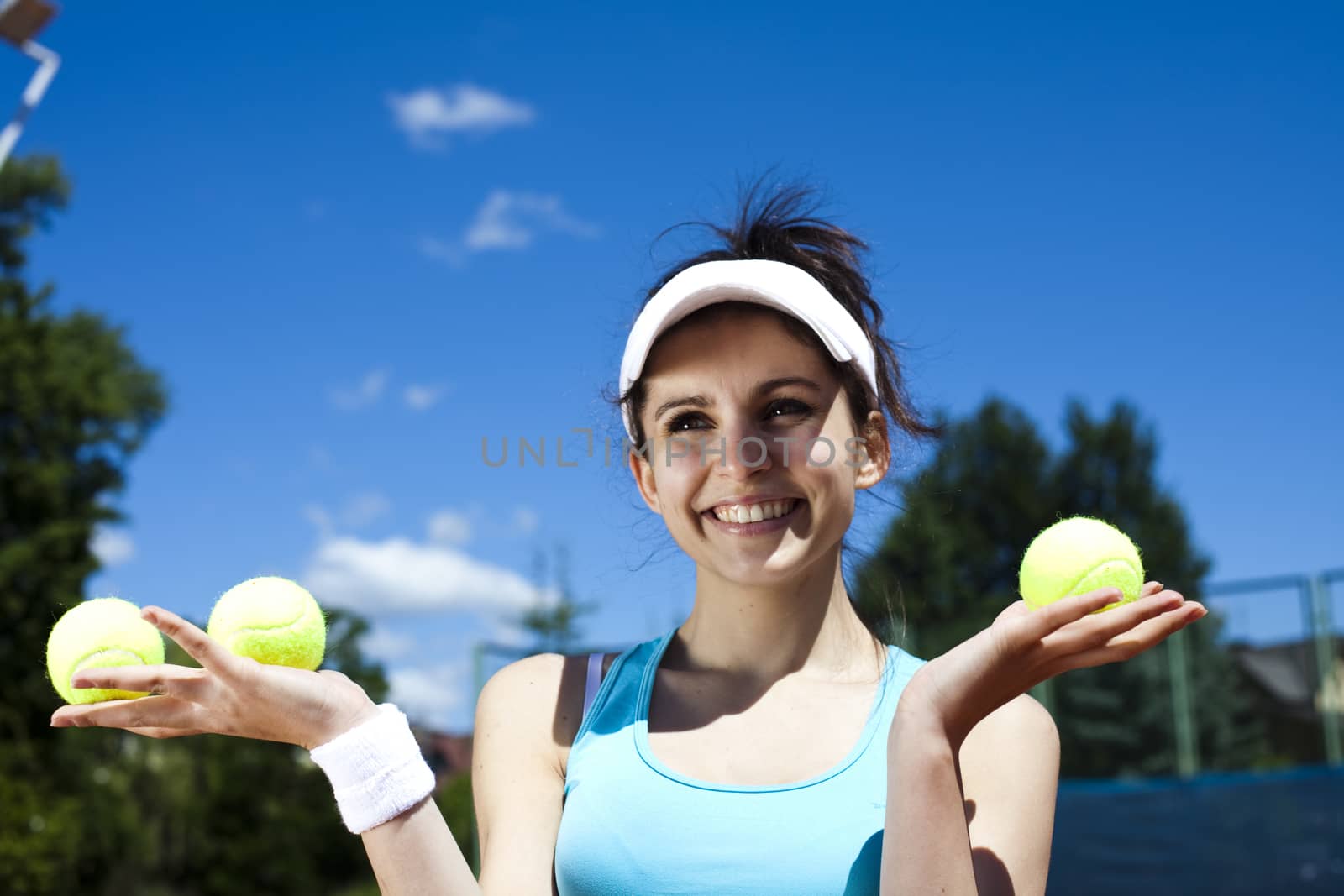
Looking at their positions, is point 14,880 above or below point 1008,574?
below

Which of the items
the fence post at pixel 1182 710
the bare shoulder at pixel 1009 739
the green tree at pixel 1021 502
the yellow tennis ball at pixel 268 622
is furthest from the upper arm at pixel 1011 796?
the green tree at pixel 1021 502

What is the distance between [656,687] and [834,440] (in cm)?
62

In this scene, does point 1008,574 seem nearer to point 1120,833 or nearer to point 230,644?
point 1120,833

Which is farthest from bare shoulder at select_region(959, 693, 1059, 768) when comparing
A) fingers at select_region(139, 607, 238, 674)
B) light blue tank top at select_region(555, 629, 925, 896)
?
fingers at select_region(139, 607, 238, 674)

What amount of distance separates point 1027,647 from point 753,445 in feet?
2.14

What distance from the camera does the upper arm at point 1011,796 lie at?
6.75 ft

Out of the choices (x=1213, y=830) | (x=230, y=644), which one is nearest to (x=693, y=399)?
(x=230, y=644)

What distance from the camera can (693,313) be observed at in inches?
94.4

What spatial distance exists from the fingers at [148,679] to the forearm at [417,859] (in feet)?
1.25

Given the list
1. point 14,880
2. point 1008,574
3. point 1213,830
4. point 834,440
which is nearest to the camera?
point 834,440

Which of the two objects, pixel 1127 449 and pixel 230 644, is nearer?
pixel 230 644

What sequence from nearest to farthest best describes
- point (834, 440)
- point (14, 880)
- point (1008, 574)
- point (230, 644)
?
point (834, 440) < point (230, 644) < point (14, 880) < point (1008, 574)

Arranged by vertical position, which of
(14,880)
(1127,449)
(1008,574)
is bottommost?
(14,880)

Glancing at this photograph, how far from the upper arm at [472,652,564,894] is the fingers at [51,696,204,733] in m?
0.54
